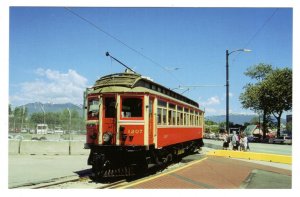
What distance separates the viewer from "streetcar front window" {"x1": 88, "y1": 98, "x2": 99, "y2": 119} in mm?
14361

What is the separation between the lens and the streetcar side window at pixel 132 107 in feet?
45.7

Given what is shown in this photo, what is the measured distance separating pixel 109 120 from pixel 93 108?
3.28ft

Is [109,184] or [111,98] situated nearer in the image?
[109,184]

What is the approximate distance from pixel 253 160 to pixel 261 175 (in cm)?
767

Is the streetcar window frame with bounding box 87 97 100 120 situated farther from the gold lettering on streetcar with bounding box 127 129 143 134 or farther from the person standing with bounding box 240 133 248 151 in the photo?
the person standing with bounding box 240 133 248 151

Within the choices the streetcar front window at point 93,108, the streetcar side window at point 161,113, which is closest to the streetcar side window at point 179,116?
the streetcar side window at point 161,113

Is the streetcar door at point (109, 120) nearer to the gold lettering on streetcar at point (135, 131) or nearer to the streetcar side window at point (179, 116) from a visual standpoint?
the gold lettering on streetcar at point (135, 131)

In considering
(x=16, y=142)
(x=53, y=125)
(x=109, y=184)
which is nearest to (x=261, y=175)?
(x=109, y=184)

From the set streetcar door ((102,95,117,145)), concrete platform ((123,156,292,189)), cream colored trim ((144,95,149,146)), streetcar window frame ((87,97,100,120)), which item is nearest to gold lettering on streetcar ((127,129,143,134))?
cream colored trim ((144,95,149,146))

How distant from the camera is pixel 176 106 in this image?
59.8 ft

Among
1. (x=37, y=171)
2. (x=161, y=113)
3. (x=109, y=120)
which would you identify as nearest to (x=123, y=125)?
(x=109, y=120)

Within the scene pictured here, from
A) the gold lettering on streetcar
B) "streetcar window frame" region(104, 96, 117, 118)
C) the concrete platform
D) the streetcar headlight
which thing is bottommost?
the concrete platform

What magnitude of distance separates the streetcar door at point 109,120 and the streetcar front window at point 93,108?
35 centimetres
